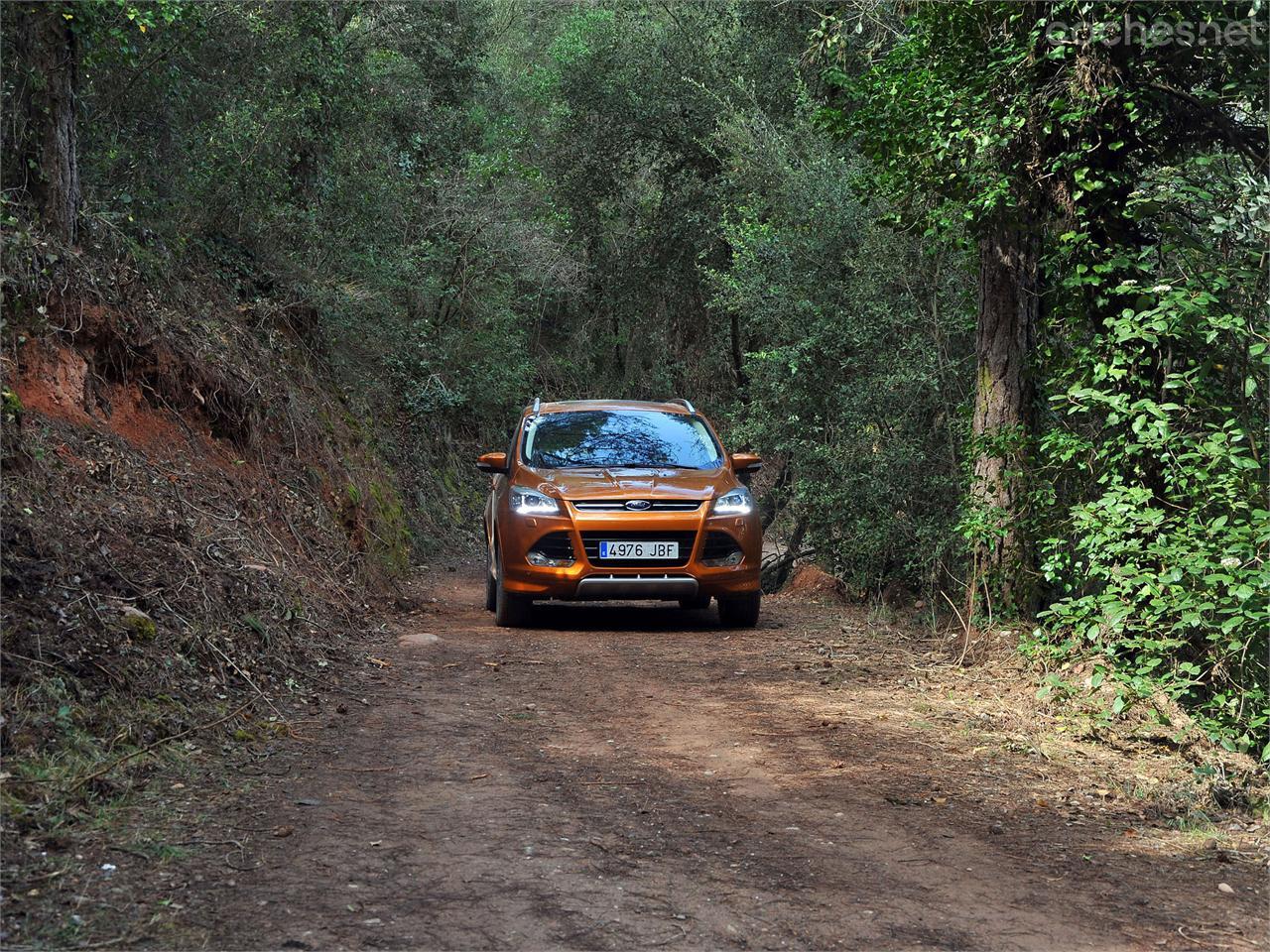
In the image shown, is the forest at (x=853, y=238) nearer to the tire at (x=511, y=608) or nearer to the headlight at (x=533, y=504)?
the headlight at (x=533, y=504)

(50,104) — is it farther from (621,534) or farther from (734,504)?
(734,504)

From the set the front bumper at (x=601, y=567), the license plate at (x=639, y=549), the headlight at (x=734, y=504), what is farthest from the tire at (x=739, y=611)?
the license plate at (x=639, y=549)

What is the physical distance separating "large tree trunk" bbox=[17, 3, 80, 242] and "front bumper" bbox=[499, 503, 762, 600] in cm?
446

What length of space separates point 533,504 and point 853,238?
6.22 meters

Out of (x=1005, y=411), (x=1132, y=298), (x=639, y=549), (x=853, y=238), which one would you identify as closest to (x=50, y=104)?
(x=639, y=549)

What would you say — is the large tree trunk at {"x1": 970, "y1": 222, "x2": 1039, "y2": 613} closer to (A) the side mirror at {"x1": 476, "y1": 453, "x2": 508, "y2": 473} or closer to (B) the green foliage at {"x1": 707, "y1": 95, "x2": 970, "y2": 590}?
(B) the green foliage at {"x1": 707, "y1": 95, "x2": 970, "y2": 590}

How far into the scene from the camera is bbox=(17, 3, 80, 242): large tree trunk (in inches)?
389

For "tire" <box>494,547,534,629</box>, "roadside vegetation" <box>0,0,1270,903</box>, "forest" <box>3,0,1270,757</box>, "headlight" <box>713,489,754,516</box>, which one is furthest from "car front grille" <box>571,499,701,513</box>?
"forest" <box>3,0,1270,757</box>

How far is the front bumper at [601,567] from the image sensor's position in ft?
33.8

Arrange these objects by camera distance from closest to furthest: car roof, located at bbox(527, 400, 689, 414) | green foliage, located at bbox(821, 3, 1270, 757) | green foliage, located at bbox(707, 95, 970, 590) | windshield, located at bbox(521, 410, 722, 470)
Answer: green foliage, located at bbox(821, 3, 1270, 757), windshield, located at bbox(521, 410, 722, 470), car roof, located at bbox(527, 400, 689, 414), green foliage, located at bbox(707, 95, 970, 590)

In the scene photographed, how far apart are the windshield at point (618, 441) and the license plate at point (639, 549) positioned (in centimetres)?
108

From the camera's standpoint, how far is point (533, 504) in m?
10.5

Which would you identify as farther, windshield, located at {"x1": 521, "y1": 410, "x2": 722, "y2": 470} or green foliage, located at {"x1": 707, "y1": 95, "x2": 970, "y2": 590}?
green foliage, located at {"x1": 707, "y1": 95, "x2": 970, "y2": 590}

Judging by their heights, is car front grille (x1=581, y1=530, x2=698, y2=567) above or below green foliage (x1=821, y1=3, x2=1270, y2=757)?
below
